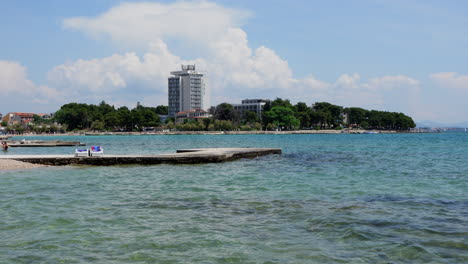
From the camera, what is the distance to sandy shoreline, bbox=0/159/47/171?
24.5 m

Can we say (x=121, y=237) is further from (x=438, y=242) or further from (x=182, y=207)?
(x=438, y=242)

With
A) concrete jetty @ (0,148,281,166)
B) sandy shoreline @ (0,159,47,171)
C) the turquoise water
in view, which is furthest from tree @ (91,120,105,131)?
the turquoise water

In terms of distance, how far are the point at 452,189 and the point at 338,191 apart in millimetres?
4792

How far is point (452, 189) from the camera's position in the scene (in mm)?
16672

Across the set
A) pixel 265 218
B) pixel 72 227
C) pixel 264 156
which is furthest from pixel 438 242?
pixel 264 156

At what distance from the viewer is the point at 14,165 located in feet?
82.5

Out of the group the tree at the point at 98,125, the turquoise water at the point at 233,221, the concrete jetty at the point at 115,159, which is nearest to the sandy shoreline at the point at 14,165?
the concrete jetty at the point at 115,159

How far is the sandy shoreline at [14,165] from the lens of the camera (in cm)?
2450

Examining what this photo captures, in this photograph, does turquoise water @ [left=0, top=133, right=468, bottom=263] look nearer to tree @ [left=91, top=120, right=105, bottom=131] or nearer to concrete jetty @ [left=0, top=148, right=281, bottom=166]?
concrete jetty @ [left=0, top=148, right=281, bottom=166]

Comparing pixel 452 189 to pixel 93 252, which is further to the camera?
pixel 452 189

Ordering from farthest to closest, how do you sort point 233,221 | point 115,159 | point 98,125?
1. point 98,125
2. point 115,159
3. point 233,221

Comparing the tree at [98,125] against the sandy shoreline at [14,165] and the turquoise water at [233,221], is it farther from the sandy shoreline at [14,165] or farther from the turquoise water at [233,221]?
the turquoise water at [233,221]

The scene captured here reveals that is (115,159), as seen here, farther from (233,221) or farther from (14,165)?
(233,221)

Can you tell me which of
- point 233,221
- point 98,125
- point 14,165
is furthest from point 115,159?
point 98,125
